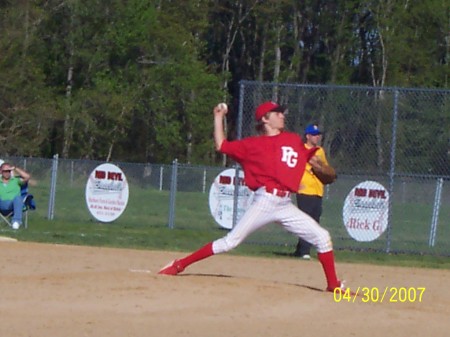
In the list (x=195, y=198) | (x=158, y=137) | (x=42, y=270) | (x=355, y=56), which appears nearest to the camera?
(x=42, y=270)

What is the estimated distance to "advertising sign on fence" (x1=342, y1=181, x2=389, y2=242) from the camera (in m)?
17.5

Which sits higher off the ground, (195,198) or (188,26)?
(188,26)

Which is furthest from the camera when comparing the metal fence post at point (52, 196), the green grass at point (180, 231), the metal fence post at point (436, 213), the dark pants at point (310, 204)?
the metal fence post at point (52, 196)

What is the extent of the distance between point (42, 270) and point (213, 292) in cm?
339

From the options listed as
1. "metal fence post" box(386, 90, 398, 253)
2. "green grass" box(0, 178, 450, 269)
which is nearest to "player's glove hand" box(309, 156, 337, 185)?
"green grass" box(0, 178, 450, 269)

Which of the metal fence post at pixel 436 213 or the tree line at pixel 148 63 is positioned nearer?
the metal fence post at pixel 436 213

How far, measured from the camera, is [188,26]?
49.1 metres

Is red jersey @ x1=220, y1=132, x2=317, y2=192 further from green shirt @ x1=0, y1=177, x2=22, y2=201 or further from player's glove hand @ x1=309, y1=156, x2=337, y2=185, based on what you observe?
green shirt @ x1=0, y1=177, x2=22, y2=201

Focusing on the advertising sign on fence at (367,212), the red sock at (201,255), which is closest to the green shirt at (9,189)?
the advertising sign on fence at (367,212)

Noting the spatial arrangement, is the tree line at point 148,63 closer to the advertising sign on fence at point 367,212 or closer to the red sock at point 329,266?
the advertising sign on fence at point 367,212

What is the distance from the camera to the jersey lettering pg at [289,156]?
10.1 metres

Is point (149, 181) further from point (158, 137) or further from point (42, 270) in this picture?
point (158, 137)

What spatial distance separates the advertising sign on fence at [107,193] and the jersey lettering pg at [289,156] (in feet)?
40.0

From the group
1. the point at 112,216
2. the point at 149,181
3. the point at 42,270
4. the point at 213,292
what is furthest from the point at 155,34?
the point at 213,292
